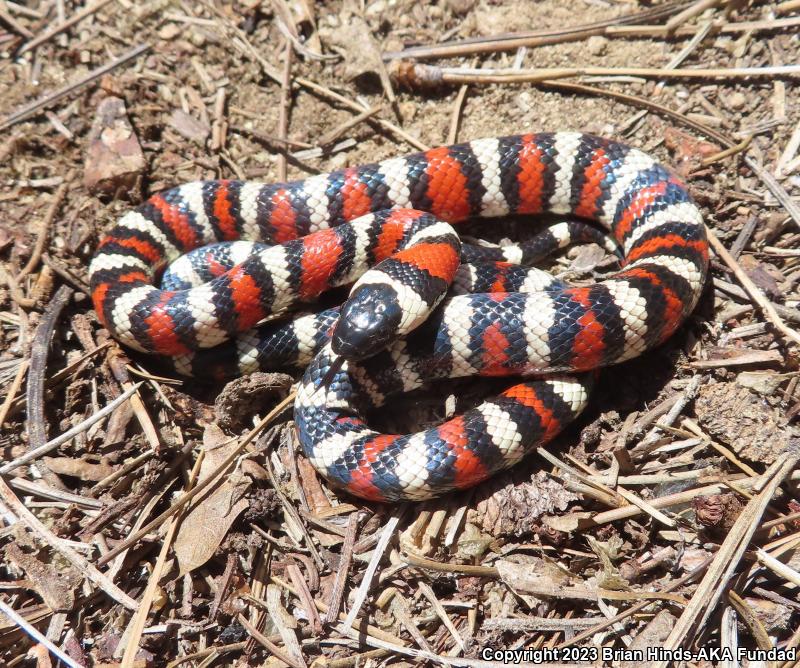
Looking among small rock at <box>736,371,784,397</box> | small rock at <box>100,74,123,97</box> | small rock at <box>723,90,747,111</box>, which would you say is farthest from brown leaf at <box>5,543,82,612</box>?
small rock at <box>723,90,747,111</box>

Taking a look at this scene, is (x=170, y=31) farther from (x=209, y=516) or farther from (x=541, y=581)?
(x=541, y=581)

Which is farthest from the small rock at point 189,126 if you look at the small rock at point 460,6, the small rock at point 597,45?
the small rock at point 597,45

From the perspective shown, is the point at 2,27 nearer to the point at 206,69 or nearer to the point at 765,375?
the point at 206,69

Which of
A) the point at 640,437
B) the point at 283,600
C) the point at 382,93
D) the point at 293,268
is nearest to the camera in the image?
the point at 283,600

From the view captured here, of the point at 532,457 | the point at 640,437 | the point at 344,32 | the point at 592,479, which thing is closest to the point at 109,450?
the point at 532,457

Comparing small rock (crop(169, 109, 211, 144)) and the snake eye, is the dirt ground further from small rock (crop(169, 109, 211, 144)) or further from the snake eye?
the snake eye

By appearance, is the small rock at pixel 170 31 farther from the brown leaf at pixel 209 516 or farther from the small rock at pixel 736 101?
the small rock at pixel 736 101

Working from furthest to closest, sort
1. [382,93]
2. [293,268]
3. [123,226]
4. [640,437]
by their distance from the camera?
1. [382,93]
2. [123,226]
3. [293,268]
4. [640,437]
